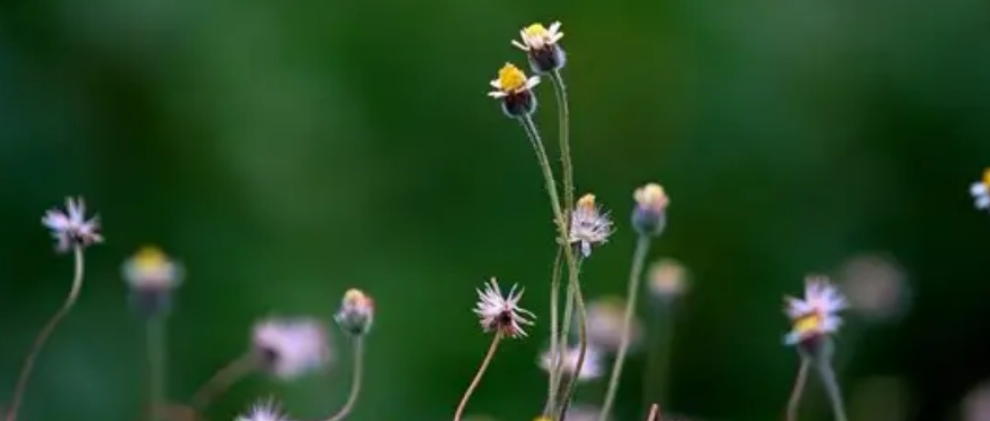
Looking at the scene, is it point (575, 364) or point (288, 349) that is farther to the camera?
point (288, 349)

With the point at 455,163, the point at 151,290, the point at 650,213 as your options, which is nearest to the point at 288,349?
the point at 151,290

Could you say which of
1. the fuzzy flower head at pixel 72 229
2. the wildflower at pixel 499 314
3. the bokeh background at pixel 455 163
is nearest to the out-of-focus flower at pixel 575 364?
the wildflower at pixel 499 314

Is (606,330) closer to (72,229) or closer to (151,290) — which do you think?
(151,290)

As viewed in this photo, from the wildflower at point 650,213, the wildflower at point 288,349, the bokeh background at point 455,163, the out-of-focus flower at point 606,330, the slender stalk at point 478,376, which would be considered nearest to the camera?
the slender stalk at point 478,376

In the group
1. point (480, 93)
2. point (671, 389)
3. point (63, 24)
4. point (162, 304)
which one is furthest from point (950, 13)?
point (162, 304)

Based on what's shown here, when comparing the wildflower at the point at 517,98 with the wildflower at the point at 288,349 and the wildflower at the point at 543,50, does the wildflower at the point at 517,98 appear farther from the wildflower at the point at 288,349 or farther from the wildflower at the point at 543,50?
the wildflower at the point at 288,349

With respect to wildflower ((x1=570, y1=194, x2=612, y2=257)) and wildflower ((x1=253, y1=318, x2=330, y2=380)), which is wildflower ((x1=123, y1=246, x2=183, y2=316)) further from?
wildflower ((x1=570, y1=194, x2=612, y2=257))
